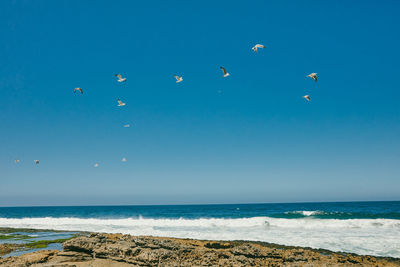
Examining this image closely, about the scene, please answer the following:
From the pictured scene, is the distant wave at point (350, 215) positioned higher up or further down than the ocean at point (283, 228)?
further down

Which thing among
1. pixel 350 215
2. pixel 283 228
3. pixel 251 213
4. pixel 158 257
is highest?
pixel 158 257

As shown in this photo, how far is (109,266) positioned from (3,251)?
24.2 feet

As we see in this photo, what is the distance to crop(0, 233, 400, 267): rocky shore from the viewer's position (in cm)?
878

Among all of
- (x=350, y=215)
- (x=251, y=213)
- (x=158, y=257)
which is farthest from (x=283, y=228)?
(x=251, y=213)

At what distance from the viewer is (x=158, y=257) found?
8.81 m

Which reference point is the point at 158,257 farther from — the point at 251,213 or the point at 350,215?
the point at 251,213

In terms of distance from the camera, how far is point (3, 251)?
12.7 m

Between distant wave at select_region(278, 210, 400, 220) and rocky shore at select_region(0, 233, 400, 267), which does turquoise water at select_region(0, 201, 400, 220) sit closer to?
distant wave at select_region(278, 210, 400, 220)

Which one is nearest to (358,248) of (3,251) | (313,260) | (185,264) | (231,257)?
(313,260)

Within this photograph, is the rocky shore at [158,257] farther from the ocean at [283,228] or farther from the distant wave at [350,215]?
the distant wave at [350,215]

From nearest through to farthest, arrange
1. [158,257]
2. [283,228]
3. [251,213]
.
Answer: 1. [158,257]
2. [283,228]
3. [251,213]

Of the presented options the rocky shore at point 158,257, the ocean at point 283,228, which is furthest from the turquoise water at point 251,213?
the rocky shore at point 158,257

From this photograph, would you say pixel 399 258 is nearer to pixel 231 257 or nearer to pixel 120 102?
pixel 231 257

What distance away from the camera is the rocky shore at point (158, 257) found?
8.78 m
